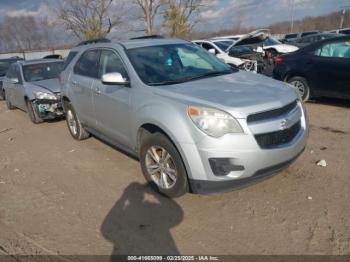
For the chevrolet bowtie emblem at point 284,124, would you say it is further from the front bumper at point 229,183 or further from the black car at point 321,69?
the black car at point 321,69

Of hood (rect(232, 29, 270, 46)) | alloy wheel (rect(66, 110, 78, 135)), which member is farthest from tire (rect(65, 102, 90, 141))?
hood (rect(232, 29, 270, 46))

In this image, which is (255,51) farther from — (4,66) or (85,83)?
(4,66)

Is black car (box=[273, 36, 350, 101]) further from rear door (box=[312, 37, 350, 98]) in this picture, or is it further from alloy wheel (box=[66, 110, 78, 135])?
alloy wheel (box=[66, 110, 78, 135])

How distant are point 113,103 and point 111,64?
626mm

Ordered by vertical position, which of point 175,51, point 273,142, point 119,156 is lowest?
point 119,156

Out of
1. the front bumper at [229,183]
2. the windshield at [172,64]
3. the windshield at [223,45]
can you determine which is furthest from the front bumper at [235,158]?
→ the windshield at [223,45]

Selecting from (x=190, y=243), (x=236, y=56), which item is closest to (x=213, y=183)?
(x=190, y=243)

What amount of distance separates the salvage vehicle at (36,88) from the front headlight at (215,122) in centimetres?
538

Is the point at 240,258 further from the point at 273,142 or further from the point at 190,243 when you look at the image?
the point at 273,142

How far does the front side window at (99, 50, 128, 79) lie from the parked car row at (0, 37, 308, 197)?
14mm

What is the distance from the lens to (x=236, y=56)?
38.5 ft

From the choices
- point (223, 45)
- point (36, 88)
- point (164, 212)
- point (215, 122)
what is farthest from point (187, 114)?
point (223, 45)

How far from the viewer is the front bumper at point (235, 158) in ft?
10.3

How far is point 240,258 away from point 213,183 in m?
0.75
